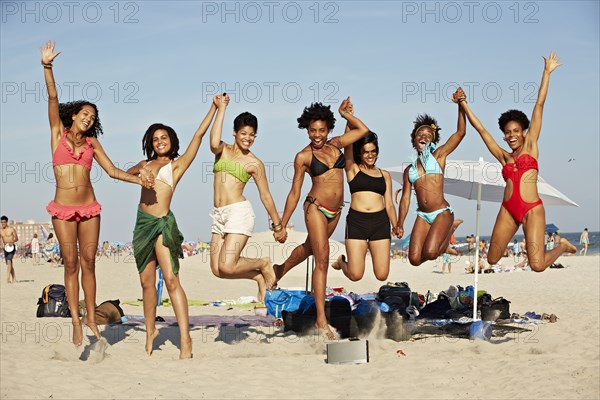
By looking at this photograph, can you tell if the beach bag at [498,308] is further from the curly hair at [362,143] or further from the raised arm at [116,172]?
the raised arm at [116,172]

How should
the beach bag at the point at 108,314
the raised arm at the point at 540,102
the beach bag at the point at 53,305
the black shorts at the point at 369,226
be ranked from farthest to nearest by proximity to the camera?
the beach bag at the point at 53,305 → the beach bag at the point at 108,314 → the black shorts at the point at 369,226 → the raised arm at the point at 540,102

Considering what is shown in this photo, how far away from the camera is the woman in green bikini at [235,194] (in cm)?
964

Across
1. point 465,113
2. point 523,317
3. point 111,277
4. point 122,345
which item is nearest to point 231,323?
point 122,345

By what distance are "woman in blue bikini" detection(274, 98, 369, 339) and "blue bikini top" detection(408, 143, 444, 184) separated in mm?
858

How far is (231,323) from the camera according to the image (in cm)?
1376

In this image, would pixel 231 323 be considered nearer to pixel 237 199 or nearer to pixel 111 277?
pixel 237 199

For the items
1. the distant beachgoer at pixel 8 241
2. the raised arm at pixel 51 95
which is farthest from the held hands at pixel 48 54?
the distant beachgoer at pixel 8 241

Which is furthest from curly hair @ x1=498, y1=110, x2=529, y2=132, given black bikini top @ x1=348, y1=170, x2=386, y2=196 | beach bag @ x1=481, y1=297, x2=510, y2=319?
beach bag @ x1=481, y1=297, x2=510, y2=319

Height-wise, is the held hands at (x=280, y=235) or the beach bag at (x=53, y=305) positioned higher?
the held hands at (x=280, y=235)

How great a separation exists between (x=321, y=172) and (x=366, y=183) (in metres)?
0.74

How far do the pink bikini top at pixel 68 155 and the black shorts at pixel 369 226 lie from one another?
3.61 metres

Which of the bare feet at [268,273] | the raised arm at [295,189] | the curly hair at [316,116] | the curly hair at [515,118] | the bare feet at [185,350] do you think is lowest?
the bare feet at [185,350]

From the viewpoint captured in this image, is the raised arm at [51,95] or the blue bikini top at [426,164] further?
the blue bikini top at [426,164]

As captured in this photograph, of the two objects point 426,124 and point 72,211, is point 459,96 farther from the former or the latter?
point 72,211
